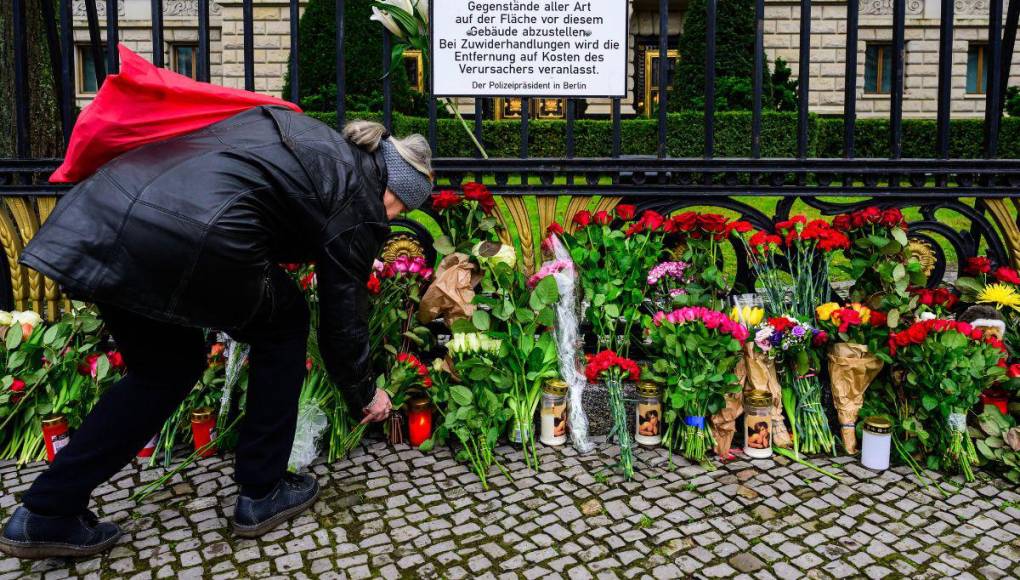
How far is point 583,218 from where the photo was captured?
12.8ft

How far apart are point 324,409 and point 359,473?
336 mm

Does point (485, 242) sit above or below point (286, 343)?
above

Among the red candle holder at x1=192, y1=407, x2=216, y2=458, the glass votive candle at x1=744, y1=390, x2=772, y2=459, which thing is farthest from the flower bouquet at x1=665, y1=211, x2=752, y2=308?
the red candle holder at x1=192, y1=407, x2=216, y2=458

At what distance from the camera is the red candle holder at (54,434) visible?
3.40 m

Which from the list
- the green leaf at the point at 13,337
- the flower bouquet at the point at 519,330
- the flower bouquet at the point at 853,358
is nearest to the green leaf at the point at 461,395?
the flower bouquet at the point at 519,330

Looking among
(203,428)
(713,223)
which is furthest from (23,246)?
(713,223)

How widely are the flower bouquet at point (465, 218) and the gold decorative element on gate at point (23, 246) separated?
186 cm

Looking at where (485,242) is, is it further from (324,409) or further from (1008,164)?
(1008,164)

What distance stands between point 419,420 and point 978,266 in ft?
8.94

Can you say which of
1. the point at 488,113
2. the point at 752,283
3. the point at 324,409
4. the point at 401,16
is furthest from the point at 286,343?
the point at 488,113

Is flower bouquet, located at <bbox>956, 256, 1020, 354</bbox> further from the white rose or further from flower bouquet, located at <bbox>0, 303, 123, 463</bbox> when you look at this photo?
flower bouquet, located at <bbox>0, 303, 123, 463</bbox>

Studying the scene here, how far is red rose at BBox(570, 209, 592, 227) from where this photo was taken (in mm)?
3906

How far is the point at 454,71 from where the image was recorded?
12.8 feet

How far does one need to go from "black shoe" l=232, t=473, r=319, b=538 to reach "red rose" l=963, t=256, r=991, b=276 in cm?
318
